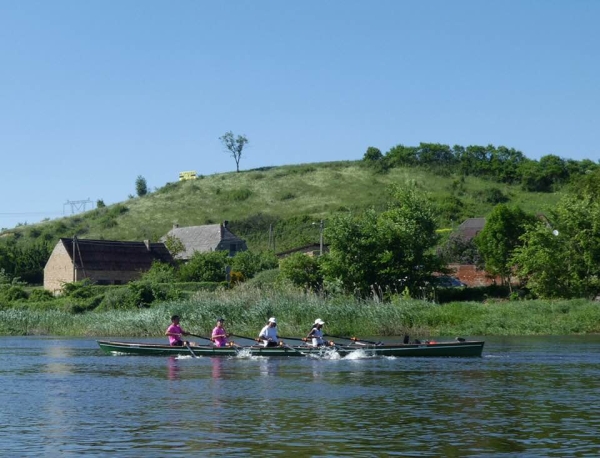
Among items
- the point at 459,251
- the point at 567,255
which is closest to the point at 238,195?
the point at 459,251

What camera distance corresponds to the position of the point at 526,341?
4844cm

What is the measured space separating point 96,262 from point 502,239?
43988mm

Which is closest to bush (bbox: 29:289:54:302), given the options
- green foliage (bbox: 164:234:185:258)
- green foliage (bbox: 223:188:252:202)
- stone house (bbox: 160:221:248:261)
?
green foliage (bbox: 164:234:185:258)

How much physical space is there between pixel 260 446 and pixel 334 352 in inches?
825

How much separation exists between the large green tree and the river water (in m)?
27.7

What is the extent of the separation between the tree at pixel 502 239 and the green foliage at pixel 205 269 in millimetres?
24107

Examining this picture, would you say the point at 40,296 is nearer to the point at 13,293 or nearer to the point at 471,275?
the point at 13,293

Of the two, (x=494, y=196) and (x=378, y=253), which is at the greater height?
(x=494, y=196)

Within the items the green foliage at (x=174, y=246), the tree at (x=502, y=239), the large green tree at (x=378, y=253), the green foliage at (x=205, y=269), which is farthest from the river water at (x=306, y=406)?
the green foliage at (x=174, y=246)

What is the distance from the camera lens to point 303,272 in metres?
71.2

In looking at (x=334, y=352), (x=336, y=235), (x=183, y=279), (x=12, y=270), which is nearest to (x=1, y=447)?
(x=334, y=352)

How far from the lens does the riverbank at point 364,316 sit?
169 ft

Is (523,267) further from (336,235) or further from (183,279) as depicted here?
(183,279)

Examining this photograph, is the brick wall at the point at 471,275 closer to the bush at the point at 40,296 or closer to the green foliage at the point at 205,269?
the green foliage at the point at 205,269
